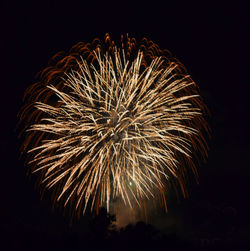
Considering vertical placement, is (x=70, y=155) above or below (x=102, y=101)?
below

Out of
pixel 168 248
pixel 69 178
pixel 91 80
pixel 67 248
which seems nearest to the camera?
pixel 69 178

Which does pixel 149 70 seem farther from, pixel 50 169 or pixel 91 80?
pixel 50 169

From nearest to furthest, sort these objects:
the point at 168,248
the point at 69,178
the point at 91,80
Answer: the point at 69,178 → the point at 91,80 → the point at 168,248

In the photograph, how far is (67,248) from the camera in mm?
34969

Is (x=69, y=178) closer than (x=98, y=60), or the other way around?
(x=69, y=178)

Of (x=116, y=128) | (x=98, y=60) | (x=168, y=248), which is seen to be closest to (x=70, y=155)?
(x=116, y=128)

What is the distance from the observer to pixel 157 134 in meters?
23.8

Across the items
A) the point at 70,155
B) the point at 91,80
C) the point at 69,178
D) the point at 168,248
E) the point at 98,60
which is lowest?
the point at 168,248

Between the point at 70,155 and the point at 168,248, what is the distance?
2043 cm

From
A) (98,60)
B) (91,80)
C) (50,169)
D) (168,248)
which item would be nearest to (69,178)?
(50,169)

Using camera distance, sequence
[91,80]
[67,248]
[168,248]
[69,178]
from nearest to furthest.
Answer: [69,178]
[91,80]
[67,248]
[168,248]

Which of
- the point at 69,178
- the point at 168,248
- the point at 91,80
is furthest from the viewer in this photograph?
the point at 168,248

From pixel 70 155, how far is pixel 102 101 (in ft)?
14.6

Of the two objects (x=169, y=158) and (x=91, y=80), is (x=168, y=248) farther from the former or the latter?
(x=91, y=80)
